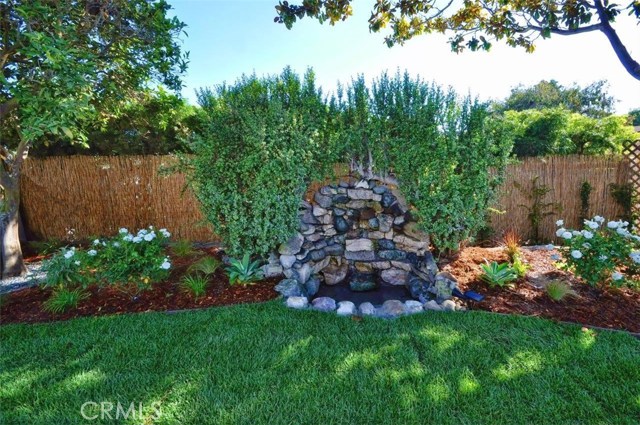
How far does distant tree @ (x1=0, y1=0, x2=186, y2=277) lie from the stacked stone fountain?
270cm

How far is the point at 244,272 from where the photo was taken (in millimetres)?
3639

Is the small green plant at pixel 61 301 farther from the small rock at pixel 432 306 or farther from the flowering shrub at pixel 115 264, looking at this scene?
the small rock at pixel 432 306

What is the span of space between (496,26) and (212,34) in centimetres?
422

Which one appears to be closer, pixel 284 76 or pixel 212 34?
pixel 284 76

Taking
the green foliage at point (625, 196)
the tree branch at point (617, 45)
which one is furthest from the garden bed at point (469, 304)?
the green foliage at point (625, 196)

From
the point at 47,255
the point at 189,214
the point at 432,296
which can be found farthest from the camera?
the point at 189,214

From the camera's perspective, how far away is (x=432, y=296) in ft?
11.8

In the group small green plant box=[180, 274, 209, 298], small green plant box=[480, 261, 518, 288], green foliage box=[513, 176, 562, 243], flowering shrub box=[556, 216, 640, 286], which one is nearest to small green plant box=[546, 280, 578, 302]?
flowering shrub box=[556, 216, 640, 286]

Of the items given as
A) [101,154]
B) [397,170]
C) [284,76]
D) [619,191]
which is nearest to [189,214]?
[101,154]

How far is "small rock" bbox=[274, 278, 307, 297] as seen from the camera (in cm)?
337

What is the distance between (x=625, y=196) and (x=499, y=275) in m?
4.44

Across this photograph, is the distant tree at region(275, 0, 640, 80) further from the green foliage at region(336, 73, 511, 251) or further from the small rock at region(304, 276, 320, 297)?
the small rock at region(304, 276, 320, 297)

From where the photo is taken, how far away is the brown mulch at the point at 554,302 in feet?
9.24

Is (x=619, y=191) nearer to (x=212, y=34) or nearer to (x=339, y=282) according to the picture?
(x=339, y=282)
